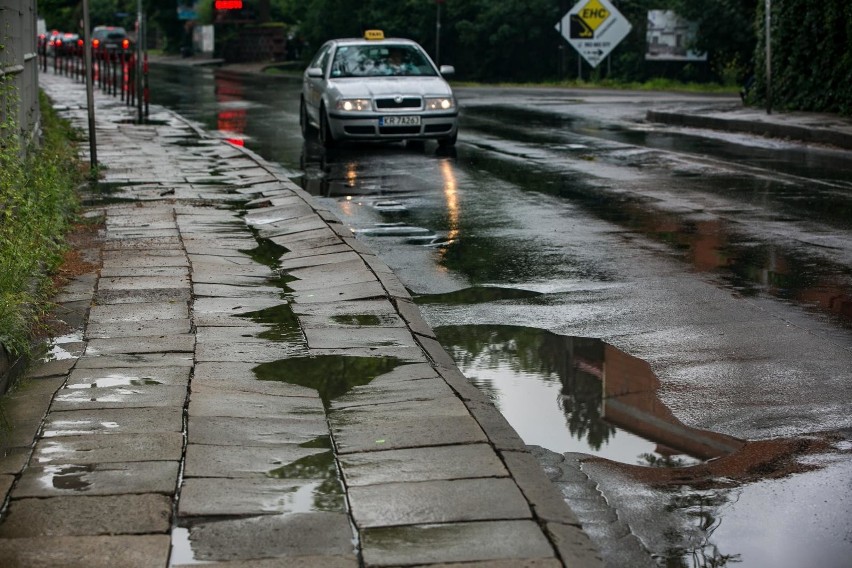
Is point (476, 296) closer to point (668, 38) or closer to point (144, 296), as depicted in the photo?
point (144, 296)

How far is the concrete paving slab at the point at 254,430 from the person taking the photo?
542 centimetres

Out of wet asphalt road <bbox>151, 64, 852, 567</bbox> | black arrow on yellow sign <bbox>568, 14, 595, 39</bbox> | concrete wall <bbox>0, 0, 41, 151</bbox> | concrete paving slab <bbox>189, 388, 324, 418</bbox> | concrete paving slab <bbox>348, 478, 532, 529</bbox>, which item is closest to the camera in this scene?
concrete paving slab <bbox>348, 478, 532, 529</bbox>

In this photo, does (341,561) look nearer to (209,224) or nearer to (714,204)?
(209,224)

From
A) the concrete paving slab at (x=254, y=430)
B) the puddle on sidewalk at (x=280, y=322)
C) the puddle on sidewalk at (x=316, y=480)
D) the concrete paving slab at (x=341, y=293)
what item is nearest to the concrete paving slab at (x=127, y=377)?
the concrete paving slab at (x=254, y=430)

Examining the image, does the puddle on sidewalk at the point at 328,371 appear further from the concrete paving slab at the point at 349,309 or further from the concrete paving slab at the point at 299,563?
the concrete paving slab at the point at 299,563

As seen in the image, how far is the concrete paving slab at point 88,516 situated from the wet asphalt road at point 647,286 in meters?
1.67

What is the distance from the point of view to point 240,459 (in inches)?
204

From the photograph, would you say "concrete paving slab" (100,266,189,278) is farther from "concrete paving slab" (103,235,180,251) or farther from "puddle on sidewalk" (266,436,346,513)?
"puddle on sidewalk" (266,436,346,513)

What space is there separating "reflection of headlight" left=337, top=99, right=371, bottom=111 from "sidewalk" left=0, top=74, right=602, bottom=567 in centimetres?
895

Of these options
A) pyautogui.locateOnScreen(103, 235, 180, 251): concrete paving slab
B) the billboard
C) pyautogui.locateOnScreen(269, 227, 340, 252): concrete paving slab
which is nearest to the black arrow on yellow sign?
the billboard

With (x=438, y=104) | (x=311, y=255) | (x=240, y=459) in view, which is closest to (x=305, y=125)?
(x=438, y=104)

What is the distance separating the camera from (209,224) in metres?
11.6

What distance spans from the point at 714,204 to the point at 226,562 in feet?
31.4

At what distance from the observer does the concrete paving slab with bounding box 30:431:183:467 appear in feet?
16.8
